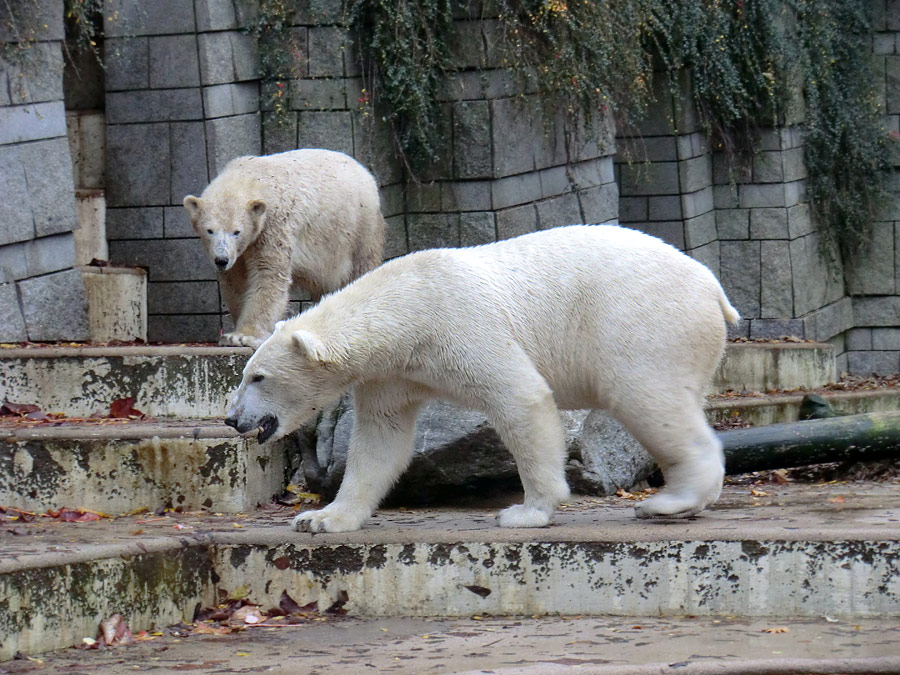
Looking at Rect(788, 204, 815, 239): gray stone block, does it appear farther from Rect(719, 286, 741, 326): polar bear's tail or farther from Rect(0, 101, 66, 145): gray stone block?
Rect(719, 286, 741, 326): polar bear's tail

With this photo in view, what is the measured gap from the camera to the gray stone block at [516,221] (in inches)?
318

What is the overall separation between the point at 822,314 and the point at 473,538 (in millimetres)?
7745

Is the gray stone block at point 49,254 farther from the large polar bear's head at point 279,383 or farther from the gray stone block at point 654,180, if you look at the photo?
the gray stone block at point 654,180

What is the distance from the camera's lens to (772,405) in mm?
7918

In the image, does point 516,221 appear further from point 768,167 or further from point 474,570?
point 474,570

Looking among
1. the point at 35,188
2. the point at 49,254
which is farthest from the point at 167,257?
the point at 35,188

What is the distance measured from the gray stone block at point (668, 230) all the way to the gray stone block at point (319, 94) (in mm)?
3199

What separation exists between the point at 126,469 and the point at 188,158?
120 inches

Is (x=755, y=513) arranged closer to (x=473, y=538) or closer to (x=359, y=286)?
(x=473, y=538)

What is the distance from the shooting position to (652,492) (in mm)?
5578

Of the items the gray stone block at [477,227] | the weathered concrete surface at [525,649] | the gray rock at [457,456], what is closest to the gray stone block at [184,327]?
the gray stone block at [477,227]

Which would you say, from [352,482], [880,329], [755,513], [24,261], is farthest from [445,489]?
[880,329]

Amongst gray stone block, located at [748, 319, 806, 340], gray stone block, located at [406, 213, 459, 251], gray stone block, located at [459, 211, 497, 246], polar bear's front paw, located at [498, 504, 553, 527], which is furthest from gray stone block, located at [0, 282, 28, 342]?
gray stone block, located at [748, 319, 806, 340]

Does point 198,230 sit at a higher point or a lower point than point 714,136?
lower
